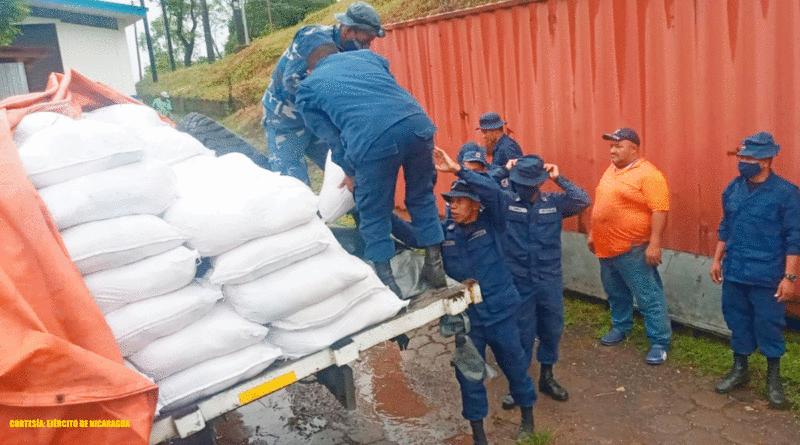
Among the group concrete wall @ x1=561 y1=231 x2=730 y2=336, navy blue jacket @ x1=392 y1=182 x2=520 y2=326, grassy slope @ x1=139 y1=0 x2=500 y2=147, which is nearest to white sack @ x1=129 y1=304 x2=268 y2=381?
navy blue jacket @ x1=392 y1=182 x2=520 y2=326

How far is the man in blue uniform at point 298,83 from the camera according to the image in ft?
10.6

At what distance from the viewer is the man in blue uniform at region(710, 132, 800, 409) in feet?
12.1

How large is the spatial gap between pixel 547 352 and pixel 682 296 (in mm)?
1311

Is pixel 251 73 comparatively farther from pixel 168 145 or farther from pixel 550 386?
pixel 550 386

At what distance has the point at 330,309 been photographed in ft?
9.05

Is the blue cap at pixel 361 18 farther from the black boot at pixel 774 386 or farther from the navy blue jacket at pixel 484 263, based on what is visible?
the black boot at pixel 774 386

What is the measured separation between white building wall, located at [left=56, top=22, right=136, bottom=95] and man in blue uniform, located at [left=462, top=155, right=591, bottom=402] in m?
11.4

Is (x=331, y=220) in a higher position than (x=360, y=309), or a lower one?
higher

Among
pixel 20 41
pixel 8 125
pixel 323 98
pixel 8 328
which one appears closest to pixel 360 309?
pixel 323 98

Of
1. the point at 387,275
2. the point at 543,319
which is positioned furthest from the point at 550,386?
the point at 387,275

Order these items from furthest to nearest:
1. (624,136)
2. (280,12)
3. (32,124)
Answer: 1. (280,12)
2. (624,136)
3. (32,124)

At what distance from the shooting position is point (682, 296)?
4.73 m

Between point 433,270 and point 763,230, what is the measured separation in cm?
205

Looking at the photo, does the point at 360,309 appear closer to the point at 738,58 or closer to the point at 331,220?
the point at 331,220
